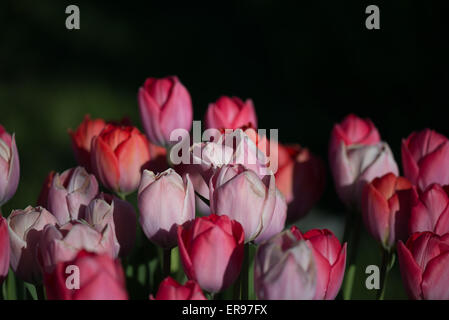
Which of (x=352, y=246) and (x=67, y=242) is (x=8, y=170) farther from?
(x=352, y=246)

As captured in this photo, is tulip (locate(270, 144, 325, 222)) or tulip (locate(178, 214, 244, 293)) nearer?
tulip (locate(178, 214, 244, 293))

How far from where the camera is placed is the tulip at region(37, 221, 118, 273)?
390 mm

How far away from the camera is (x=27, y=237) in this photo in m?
0.44

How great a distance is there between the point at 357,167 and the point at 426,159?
0.06 m

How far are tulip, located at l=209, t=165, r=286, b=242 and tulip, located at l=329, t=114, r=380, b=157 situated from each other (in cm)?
19

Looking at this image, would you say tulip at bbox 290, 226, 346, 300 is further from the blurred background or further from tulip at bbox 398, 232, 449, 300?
the blurred background

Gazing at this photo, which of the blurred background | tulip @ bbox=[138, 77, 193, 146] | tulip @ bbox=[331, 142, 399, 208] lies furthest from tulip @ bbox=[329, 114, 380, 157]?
the blurred background

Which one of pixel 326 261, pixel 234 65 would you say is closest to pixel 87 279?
pixel 326 261

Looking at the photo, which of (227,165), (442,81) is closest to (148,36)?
(442,81)

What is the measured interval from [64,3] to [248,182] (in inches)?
56.4

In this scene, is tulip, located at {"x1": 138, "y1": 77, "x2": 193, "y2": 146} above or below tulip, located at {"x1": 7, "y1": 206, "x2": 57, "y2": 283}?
above

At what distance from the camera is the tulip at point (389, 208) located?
0.51 meters

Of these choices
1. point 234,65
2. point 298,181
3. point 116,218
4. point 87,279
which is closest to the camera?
point 87,279
